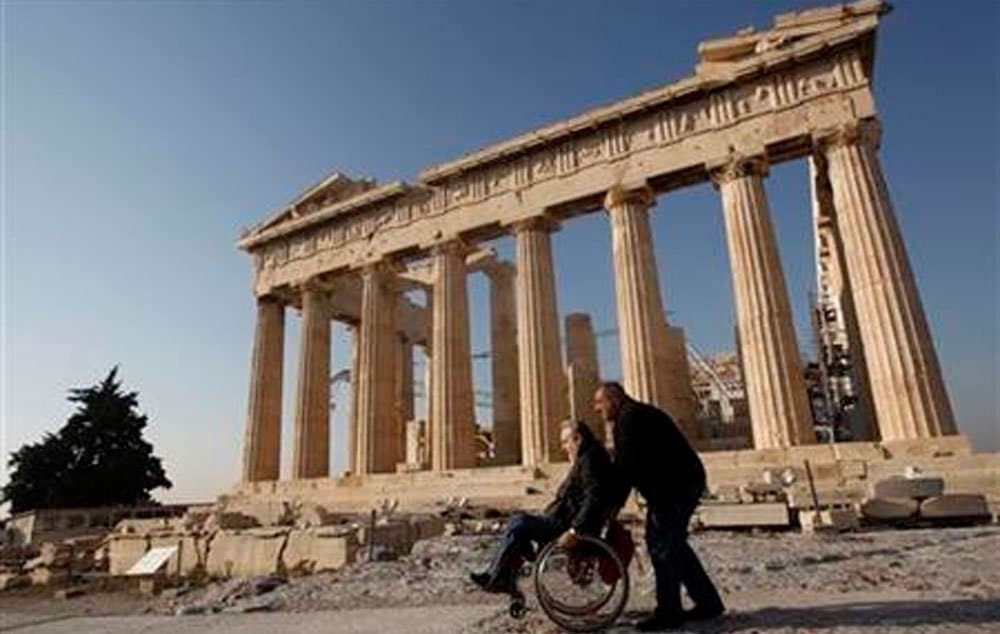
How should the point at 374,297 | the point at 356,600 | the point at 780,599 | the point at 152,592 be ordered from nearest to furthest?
the point at 780,599 → the point at 356,600 → the point at 152,592 → the point at 374,297

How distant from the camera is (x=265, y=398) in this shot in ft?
96.5

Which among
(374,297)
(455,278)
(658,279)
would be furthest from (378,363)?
(658,279)

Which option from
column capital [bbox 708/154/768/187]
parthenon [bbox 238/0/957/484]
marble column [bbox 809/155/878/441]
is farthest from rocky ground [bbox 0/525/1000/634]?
column capital [bbox 708/154/768/187]

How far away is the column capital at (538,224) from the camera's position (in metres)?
24.1

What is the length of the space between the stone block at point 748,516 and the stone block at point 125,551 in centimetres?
1066

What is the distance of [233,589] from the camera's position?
8.77m

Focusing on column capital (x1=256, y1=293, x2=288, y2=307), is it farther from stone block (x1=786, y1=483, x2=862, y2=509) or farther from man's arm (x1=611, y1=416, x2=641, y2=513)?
man's arm (x1=611, y1=416, x2=641, y2=513)

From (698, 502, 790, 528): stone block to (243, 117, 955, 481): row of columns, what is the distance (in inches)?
292

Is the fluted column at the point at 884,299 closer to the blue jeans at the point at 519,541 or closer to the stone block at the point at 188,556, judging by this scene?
the blue jeans at the point at 519,541

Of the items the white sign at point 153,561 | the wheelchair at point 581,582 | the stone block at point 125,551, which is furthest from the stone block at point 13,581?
the wheelchair at point 581,582

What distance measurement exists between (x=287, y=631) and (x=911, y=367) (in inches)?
639

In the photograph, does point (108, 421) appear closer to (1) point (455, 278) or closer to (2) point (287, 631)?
(1) point (455, 278)

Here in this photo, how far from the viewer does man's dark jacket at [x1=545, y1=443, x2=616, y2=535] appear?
187 inches

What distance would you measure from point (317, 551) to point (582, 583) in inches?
281
